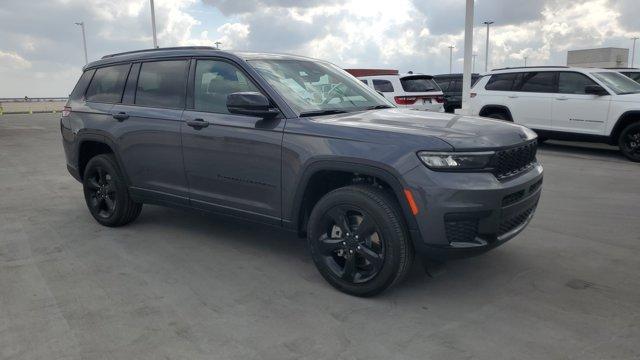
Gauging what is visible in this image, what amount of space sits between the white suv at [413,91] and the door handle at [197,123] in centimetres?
1019

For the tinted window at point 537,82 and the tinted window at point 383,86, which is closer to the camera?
the tinted window at point 537,82

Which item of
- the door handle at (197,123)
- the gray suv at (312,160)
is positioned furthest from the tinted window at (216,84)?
the door handle at (197,123)

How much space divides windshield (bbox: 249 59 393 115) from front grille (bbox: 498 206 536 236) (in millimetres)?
1562

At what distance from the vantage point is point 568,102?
10.8 metres

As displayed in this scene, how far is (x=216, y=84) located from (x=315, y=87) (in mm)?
867

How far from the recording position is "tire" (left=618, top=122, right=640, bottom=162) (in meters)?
9.77

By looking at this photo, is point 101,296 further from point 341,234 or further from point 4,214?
point 4,214

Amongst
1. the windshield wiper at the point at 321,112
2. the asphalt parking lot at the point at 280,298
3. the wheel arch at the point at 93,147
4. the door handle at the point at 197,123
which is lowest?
the asphalt parking lot at the point at 280,298

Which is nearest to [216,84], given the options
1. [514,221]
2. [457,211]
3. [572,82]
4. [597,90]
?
[457,211]

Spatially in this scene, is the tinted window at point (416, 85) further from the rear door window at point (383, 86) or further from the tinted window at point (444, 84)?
the tinted window at point (444, 84)

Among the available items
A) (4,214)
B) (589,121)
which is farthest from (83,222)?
(589,121)

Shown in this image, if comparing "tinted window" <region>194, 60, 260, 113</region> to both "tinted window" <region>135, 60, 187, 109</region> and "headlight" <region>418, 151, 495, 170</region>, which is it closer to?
"tinted window" <region>135, 60, 187, 109</region>

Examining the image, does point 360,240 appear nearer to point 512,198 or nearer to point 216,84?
point 512,198

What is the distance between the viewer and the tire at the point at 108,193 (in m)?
5.46
